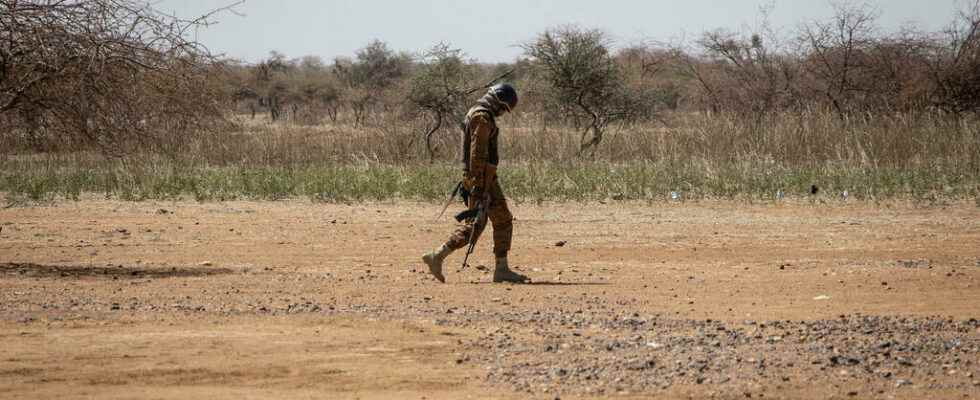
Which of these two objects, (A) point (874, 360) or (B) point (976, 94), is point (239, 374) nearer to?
(A) point (874, 360)

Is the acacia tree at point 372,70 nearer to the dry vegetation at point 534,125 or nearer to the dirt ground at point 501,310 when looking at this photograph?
the dry vegetation at point 534,125

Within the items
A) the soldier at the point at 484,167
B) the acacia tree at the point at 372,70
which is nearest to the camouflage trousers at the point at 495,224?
the soldier at the point at 484,167

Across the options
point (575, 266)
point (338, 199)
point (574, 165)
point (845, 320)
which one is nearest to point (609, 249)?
point (575, 266)

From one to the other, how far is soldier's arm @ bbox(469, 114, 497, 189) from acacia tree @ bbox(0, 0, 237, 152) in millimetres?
2480

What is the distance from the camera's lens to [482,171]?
32.3 ft

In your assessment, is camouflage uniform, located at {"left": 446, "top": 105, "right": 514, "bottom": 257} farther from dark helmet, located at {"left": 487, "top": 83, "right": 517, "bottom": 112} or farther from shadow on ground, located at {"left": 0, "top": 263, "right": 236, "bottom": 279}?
shadow on ground, located at {"left": 0, "top": 263, "right": 236, "bottom": 279}

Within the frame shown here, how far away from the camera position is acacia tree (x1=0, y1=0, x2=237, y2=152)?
10.5 meters

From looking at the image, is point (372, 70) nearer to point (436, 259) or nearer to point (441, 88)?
point (441, 88)

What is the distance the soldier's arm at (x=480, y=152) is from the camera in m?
9.80

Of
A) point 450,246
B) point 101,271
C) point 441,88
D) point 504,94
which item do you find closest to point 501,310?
point 450,246

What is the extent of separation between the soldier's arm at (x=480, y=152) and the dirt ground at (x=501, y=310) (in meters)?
0.87

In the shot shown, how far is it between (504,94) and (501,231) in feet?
3.60

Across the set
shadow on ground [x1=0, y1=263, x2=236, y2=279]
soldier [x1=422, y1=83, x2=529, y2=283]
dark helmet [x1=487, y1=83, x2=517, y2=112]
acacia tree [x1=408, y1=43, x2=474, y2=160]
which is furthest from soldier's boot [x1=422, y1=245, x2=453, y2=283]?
acacia tree [x1=408, y1=43, x2=474, y2=160]

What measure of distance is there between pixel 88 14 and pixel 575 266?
465 centimetres
